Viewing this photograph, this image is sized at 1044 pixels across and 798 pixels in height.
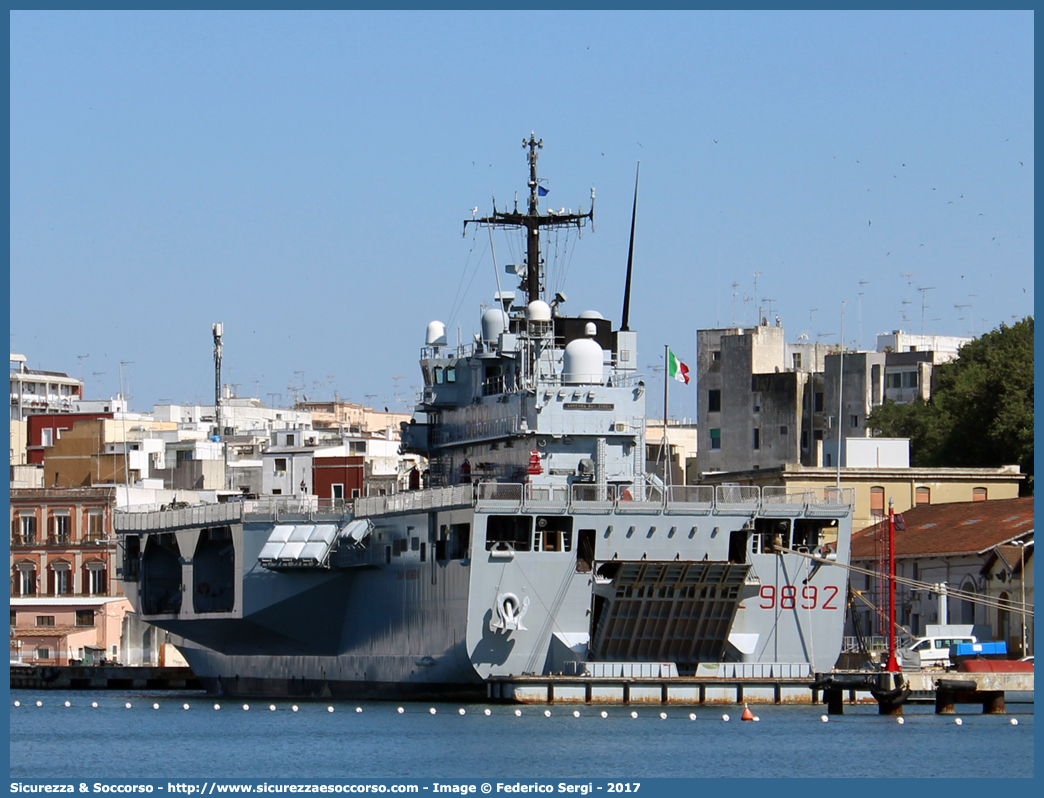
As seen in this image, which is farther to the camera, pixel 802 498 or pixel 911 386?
pixel 911 386

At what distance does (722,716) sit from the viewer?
45875 mm

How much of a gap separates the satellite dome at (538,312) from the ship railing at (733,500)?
285 inches

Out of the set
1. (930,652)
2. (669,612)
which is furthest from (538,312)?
(930,652)

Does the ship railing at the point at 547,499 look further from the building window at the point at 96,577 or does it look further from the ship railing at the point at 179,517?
the building window at the point at 96,577

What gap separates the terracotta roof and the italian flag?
37.8 ft

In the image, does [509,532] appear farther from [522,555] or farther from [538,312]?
[538,312]

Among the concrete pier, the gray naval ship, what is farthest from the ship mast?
the concrete pier

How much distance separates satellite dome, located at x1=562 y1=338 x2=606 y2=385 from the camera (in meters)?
52.8

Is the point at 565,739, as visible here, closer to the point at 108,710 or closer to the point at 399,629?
A: the point at 399,629

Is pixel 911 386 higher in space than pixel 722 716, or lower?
higher

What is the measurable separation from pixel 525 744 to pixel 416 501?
12847 millimetres

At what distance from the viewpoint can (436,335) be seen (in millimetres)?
58625

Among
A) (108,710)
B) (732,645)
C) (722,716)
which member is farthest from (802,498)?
(108,710)
